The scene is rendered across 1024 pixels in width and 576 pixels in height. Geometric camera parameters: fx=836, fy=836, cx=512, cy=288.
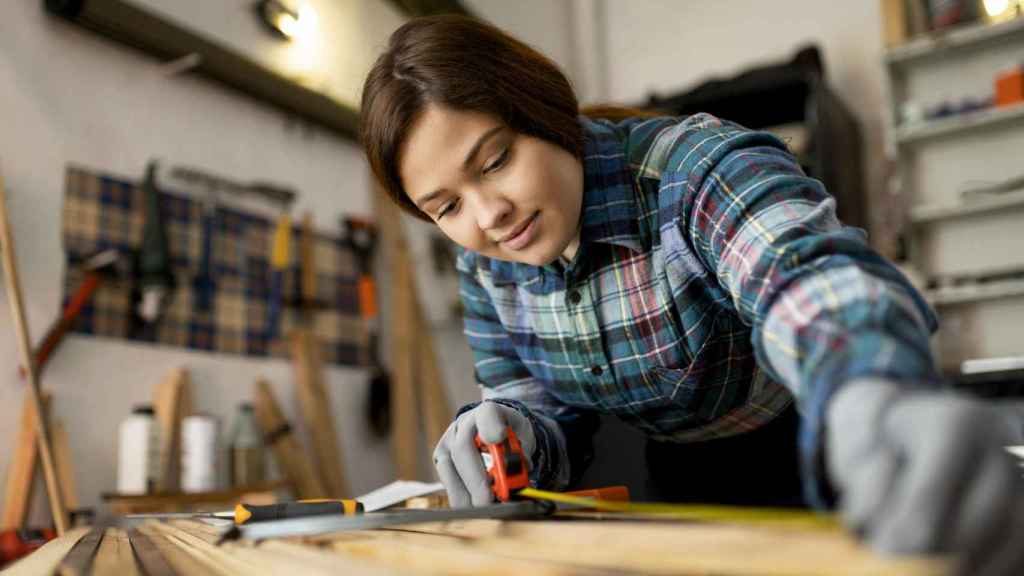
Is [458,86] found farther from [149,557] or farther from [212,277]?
[212,277]

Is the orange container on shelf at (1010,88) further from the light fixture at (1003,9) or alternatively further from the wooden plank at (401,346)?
the wooden plank at (401,346)

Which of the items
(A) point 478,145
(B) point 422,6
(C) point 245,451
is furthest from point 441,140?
(B) point 422,6

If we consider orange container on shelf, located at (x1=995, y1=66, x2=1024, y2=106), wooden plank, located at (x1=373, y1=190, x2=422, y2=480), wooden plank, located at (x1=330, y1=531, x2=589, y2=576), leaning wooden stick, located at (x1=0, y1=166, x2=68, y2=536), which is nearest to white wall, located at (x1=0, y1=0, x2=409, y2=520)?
leaning wooden stick, located at (x1=0, y1=166, x2=68, y2=536)

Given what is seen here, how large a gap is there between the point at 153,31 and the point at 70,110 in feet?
1.13

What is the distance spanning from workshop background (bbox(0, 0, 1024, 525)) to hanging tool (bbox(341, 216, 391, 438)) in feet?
0.17

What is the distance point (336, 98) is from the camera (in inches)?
129

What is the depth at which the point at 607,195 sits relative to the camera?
1.10 metres

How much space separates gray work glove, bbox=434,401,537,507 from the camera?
38.0 inches

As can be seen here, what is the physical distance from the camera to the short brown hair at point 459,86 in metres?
1.01

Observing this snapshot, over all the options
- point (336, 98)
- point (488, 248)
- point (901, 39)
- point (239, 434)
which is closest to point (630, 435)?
point (488, 248)

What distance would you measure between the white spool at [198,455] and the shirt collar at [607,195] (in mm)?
1707

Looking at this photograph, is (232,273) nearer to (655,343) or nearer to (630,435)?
(630,435)

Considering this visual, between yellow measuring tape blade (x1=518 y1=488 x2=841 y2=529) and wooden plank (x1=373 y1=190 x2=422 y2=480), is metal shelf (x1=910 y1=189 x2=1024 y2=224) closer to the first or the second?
wooden plank (x1=373 y1=190 x2=422 y2=480)

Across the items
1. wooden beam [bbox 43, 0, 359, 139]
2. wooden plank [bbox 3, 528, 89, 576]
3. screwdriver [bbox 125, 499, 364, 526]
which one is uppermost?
wooden beam [bbox 43, 0, 359, 139]
